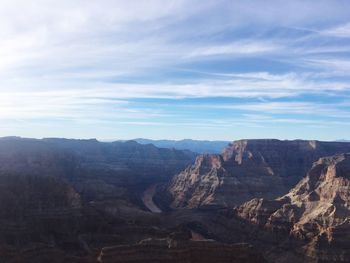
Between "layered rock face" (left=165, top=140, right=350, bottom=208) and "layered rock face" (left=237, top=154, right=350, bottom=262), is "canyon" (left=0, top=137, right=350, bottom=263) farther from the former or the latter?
"layered rock face" (left=165, top=140, right=350, bottom=208)

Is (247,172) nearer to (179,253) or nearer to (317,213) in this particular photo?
(317,213)

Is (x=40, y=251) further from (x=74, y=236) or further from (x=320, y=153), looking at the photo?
(x=320, y=153)

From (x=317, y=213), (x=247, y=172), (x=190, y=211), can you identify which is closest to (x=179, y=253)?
(x=317, y=213)

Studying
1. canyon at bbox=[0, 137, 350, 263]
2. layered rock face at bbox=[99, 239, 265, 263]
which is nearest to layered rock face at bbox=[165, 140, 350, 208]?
canyon at bbox=[0, 137, 350, 263]

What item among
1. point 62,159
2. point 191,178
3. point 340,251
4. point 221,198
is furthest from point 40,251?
point 191,178

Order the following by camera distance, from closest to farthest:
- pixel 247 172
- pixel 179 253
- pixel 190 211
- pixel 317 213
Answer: pixel 179 253 < pixel 317 213 < pixel 190 211 < pixel 247 172

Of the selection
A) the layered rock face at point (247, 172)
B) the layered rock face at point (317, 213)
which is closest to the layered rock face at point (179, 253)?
the layered rock face at point (317, 213)
